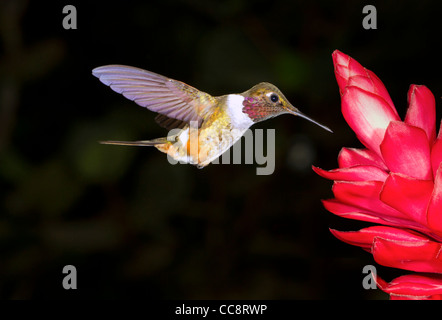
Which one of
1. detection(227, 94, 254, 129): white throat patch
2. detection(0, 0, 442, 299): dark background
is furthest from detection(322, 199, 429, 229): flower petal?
detection(0, 0, 442, 299): dark background

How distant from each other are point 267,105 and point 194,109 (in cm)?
11

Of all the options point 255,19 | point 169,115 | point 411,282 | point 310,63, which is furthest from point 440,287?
point 255,19

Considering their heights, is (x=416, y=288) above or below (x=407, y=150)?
below

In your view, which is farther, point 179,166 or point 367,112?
point 179,166

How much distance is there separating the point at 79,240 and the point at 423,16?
104cm

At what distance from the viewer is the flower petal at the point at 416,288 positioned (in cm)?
45

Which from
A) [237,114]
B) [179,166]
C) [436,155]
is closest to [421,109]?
[436,155]

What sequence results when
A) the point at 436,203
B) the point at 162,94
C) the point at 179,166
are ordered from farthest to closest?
the point at 179,166, the point at 162,94, the point at 436,203

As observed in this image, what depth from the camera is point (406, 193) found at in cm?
41

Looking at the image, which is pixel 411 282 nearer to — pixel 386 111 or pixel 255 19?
pixel 386 111

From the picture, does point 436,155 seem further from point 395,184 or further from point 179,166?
point 179,166

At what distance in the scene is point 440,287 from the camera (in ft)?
1.49

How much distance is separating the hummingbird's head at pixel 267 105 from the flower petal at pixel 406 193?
0.21ft

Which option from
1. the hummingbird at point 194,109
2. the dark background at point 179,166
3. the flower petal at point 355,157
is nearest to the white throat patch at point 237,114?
the hummingbird at point 194,109
